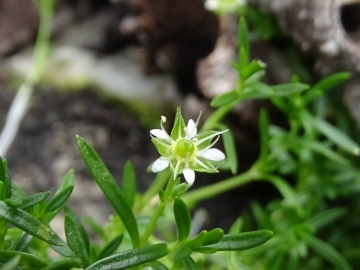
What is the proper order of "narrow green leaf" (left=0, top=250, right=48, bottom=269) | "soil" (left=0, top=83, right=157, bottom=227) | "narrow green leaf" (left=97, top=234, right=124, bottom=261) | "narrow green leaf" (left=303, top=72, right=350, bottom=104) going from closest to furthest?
"narrow green leaf" (left=0, top=250, right=48, bottom=269), "narrow green leaf" (left=97, top=234, right=124, bottom=261), "narrow green leaf" (left=303, top=72, right=350, bottom=104), "soil" (left=0, top=83, right=157, bottom=227)

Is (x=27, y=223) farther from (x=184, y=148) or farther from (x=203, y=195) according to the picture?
(x=203, y=195)

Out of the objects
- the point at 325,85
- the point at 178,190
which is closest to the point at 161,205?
the point at 178,190

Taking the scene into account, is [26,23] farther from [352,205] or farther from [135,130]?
[352,205]

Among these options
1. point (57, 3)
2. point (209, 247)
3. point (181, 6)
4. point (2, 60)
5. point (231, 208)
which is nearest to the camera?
point (209, 247)

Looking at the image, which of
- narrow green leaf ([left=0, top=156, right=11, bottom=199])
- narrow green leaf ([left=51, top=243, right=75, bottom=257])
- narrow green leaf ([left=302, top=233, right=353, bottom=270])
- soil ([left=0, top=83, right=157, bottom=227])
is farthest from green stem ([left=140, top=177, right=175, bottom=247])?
soil ([left=0, top=83, right=157, bottom=227])

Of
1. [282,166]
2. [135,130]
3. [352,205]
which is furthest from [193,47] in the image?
[352,205]

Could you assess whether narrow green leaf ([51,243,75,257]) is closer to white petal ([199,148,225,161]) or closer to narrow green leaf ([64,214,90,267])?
narrow green leaf ([64,214,90,267])
